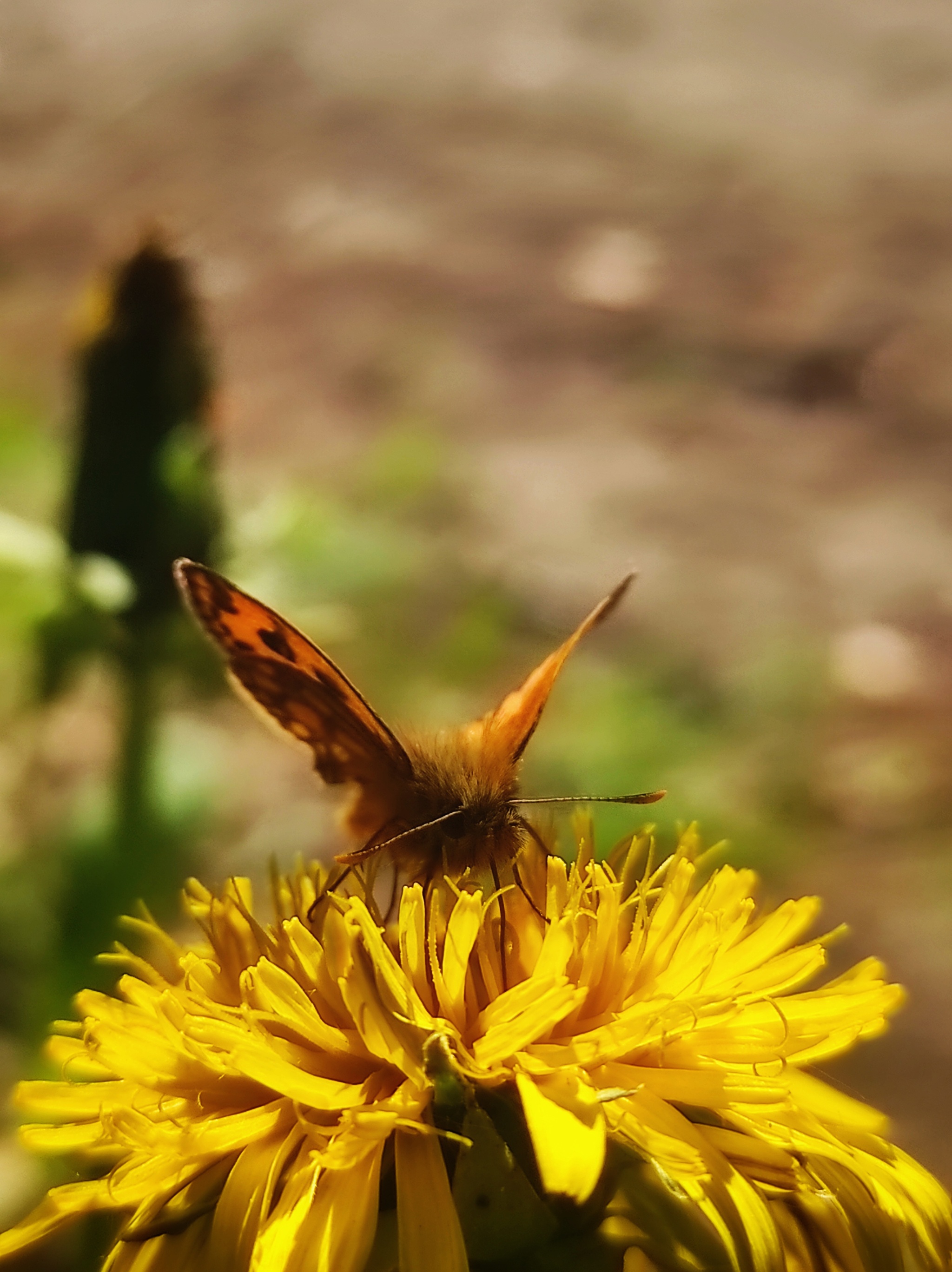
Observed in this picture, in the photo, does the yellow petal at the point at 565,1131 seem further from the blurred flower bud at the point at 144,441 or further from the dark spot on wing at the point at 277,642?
the blurred flower bud at the point at 144,441

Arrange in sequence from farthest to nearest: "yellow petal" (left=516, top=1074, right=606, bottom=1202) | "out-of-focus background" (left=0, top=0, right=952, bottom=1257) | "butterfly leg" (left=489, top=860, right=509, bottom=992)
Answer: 1. "out-of-focus background" (left=0, top=0, right=952, bottom=1257)
2. "butterfly leg" (left=489, top=860, right=509, bottom=992)
3. "yellow petal" (left=516, top=1074, right=606, bottom=1202)

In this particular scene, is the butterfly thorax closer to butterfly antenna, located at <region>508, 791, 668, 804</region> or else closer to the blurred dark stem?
butterfly antenna, located at <region>508, 791, 668, 804</region>

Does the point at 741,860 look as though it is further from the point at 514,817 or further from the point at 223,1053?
the point at 223,1053

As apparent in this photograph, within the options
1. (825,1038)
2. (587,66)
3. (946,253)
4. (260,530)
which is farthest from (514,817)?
(587,66)

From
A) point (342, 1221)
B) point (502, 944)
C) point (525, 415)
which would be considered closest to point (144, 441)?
point (502, 944)

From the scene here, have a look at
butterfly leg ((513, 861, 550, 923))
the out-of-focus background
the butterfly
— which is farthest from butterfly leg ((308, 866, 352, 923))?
the out-of-focus background

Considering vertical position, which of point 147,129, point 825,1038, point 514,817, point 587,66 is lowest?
point 825,1038

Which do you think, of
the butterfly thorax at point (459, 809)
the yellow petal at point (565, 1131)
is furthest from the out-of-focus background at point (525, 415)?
the yellow petal at point (565, 1131)

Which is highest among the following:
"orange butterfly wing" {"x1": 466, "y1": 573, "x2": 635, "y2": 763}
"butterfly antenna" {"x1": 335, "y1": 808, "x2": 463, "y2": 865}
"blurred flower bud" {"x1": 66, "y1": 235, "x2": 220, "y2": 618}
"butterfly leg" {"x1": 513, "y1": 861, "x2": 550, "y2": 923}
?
"blurred flower bud" {"x1": 66, "y1": 235, "x2": 220, "y2": 618}
